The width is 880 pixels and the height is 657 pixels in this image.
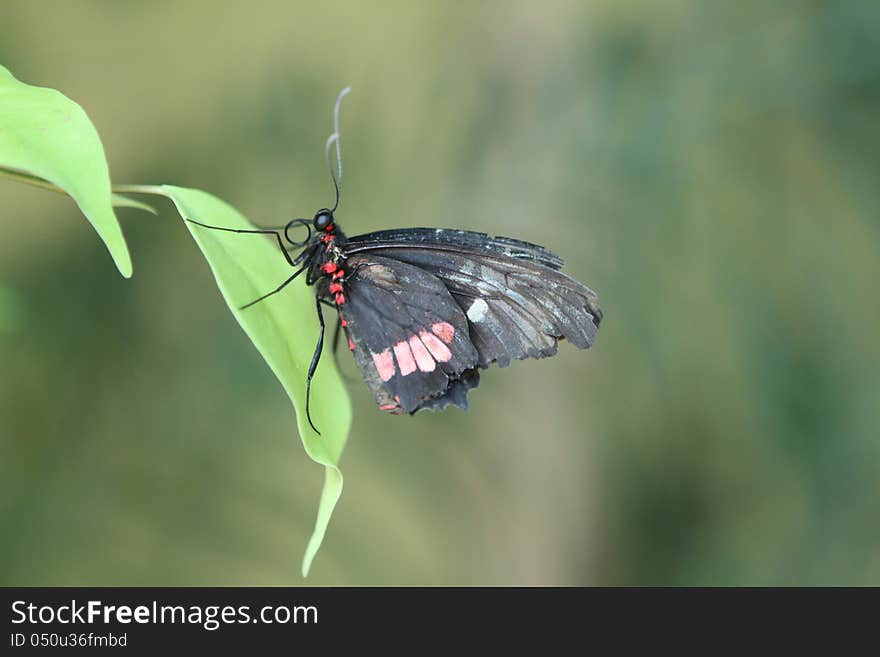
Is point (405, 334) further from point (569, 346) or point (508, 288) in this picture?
point (569, 346)

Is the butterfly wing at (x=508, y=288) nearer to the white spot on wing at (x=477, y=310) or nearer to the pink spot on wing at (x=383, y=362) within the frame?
the white spot on wing at (x=477, y=310)

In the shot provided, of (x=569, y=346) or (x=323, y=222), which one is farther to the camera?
(x=569, y=346)

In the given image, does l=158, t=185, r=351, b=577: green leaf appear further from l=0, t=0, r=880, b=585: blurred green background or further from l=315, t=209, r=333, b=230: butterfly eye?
l=0, t=0, r=880, b=585: blurred green background

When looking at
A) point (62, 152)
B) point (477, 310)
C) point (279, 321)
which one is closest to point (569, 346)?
point (477, 310)

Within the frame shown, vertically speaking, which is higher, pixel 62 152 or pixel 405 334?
pixel 405 334

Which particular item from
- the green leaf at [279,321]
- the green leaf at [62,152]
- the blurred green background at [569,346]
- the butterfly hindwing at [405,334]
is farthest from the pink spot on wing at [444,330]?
the blurred green background at [569,346]

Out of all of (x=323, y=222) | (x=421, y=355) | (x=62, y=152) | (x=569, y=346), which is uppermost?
(x=569, y=346)
